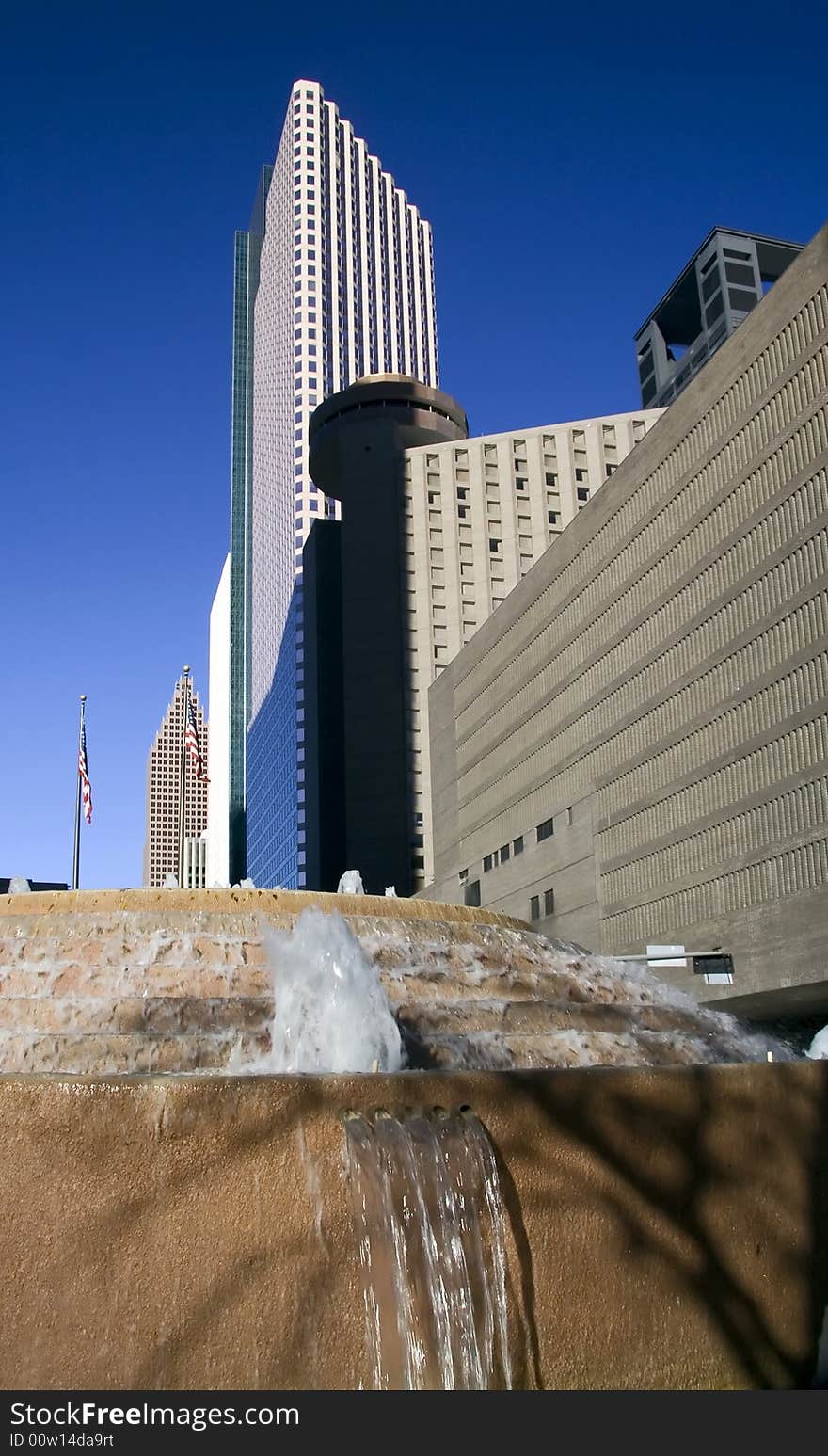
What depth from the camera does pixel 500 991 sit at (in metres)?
9.22

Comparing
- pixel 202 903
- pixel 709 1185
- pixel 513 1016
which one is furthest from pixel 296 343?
pixel 709 1185

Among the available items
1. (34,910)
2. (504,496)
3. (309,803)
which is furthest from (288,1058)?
(309,803)

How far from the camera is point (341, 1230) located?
16.3ft

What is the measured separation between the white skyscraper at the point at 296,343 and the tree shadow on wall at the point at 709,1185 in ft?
356

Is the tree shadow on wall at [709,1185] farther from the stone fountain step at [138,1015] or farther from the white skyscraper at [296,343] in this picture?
the white skyscraper at [296,343]

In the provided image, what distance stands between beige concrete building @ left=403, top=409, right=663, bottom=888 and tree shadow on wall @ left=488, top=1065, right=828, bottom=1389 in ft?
289

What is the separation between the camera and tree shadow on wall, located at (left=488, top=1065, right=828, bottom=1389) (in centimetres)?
534

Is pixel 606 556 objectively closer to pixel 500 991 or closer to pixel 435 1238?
pixel 500 991

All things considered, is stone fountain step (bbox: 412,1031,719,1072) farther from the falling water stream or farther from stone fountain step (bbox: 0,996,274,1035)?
the falling water stream

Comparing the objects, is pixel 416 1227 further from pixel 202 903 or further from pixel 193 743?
pixel 193 743

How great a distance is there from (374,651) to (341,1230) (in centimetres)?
9201

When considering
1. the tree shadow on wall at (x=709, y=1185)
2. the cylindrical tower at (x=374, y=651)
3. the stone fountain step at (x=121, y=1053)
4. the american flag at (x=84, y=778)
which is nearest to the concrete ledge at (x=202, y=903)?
the stone fountain step at (x=121, y=1053)

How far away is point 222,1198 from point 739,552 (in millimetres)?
37894
